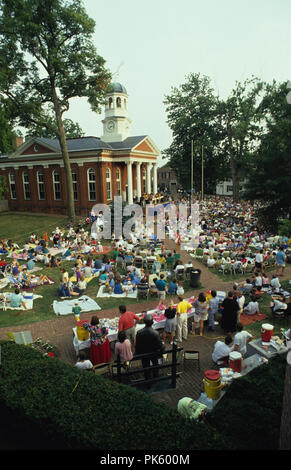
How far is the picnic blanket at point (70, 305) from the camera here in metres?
12.3

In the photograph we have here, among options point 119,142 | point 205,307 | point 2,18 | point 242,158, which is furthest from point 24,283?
point 242,158

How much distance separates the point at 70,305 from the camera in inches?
502

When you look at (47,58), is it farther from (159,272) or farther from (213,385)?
(213,385)

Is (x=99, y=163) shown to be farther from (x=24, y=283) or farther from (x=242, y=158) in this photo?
(x=242, y=158)

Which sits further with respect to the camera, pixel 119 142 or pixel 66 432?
pixel 119 142

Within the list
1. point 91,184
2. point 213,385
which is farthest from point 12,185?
point 213,385

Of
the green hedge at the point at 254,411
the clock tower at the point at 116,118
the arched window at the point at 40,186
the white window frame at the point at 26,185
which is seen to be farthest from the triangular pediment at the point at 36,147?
the green hedge at the point at 254,411

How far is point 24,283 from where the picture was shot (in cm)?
1505

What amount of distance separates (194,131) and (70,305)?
4243 cm

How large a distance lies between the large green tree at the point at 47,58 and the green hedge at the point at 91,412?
2196cm

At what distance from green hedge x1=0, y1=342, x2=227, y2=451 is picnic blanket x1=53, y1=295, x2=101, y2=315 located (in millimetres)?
6089

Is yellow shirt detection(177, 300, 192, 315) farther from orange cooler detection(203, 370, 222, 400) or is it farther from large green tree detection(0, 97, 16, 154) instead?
large green tree detection(0, 97, 16, 154)

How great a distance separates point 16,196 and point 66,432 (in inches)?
1490

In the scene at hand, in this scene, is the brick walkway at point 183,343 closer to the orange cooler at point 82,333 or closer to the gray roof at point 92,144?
the orange cooler at point 82,333
